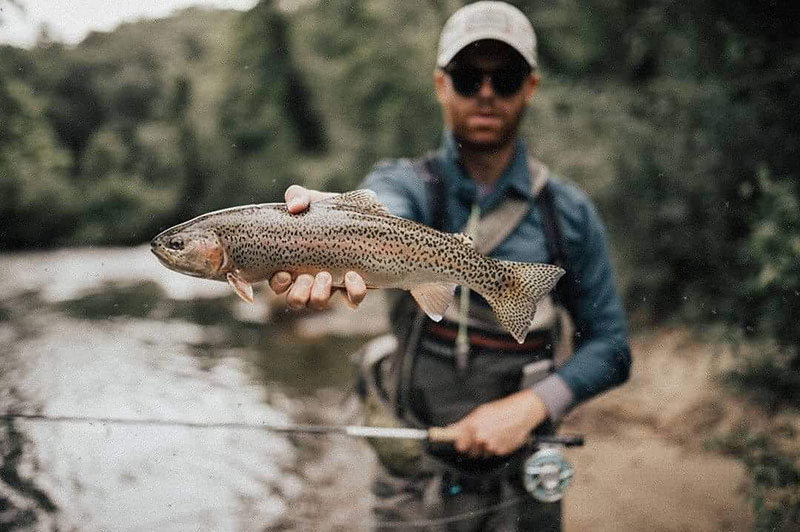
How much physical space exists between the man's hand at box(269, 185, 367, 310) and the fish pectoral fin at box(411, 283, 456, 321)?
22 centimetres

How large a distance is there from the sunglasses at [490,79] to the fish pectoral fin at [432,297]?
4.45 feet

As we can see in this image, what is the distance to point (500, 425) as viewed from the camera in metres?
2.98

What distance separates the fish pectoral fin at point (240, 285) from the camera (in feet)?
6.92

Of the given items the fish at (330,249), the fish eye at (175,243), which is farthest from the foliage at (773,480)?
the fish eye at (175,243)

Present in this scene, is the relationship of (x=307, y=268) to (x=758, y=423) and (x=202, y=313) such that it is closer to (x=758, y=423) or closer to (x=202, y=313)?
(x=758, y=423)

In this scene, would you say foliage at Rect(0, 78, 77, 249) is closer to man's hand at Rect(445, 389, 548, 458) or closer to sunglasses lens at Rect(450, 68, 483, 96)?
sunglasses lens at Rect(450, 68, 483, 96)

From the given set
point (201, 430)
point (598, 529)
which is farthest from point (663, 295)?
point (201, 430)

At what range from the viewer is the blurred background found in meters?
3.83

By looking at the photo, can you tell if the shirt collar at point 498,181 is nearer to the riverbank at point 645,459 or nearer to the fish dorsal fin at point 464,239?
the fish dorsal fin at point 464,239

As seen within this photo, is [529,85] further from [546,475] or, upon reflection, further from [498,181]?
[546,475]

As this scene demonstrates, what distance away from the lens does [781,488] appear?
13.2ft

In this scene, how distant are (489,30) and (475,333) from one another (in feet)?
4.99

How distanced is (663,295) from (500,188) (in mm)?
6696

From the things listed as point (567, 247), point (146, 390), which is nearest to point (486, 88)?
point (567, 247)
